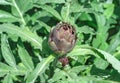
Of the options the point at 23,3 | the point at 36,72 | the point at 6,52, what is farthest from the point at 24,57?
the point at 23,3

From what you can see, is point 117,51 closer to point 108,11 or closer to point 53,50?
point 108,11

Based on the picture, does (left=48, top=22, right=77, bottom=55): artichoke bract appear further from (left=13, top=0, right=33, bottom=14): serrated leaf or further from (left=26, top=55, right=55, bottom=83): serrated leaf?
(left=13, top=0, right=33, bottom=14): serrated leaf

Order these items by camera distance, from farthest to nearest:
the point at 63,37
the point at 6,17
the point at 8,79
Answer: the point at 6,17
the point at 8,79
the point at 63,37

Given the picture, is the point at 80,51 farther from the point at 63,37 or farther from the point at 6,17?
the point at 6,17

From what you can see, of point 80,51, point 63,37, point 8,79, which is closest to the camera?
point 63,37

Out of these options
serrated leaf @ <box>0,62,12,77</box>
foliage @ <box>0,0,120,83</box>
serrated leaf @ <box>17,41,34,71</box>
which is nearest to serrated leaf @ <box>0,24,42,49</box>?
foliage @ <box>0,0,120,83</box>

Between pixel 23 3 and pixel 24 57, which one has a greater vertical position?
pixel 23 3
